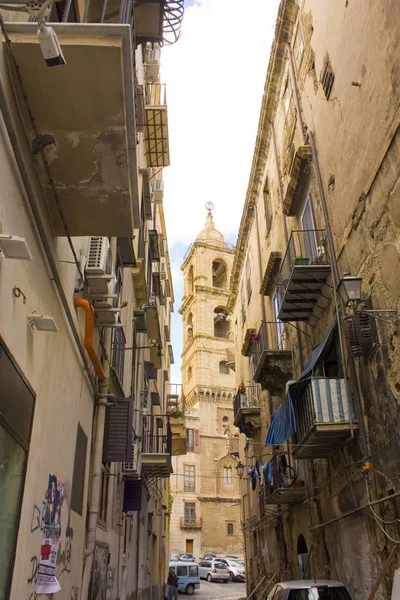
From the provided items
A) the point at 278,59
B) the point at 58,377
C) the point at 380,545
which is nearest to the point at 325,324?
the point at 380,545

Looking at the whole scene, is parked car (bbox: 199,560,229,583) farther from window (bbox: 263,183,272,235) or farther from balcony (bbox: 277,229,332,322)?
balcony (bbox: 277,229,332,322)

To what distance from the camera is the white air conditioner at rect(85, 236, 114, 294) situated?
7103 mm

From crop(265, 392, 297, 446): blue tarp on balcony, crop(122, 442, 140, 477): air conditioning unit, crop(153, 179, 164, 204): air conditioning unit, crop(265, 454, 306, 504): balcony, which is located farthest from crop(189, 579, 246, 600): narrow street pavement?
crop(153, 179, 164, 204): air conditioning unit

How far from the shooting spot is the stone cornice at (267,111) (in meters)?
15.6

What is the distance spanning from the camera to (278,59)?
54.6 ft

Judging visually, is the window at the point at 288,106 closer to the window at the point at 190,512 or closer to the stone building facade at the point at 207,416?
the stone building facade at the point at 207,416

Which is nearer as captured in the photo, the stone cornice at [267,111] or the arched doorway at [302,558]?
the arched doorway at [302,558]

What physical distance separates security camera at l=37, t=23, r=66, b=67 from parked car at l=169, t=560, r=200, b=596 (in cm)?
3227

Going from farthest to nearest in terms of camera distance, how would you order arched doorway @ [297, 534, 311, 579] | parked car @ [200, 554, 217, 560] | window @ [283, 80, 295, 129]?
parked car @ [200, 554, 217, 560] < window @ [283, 80, 295, 129] < arched doorway @ [297, 534, 311, 579]

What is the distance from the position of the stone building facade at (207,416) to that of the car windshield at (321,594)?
134ft

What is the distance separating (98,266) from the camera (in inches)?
280

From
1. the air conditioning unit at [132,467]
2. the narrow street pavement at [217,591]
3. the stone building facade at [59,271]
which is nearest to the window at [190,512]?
the narrow street pavement at [217,591]

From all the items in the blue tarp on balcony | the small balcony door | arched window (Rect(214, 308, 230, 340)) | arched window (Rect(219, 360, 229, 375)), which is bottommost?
the blue tarp on balcony

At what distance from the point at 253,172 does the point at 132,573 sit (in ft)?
47.3
